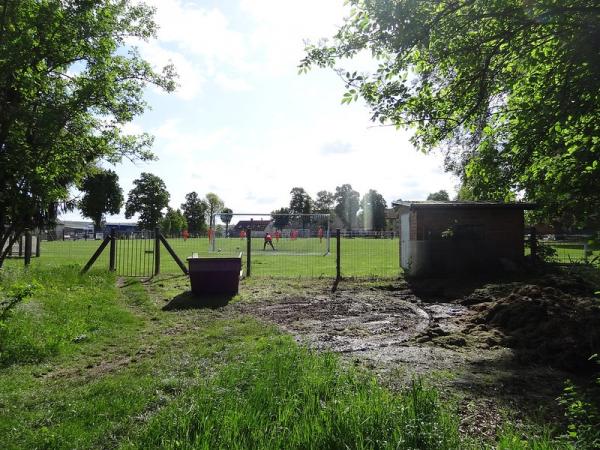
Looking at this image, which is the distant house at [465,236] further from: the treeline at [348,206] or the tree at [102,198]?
the treeline at [348,206]

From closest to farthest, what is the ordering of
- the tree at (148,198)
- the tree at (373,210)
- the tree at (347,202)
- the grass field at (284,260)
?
the grass field at (284,260)
the tree at (148,198)
the tree at (373,210)
the tree at (347,202)

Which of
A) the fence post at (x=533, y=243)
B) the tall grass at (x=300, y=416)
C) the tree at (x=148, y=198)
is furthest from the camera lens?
the tree at (x=148, y=198)

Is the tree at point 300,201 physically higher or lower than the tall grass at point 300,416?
higher

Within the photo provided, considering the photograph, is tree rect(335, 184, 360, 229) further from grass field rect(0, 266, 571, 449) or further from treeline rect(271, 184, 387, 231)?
grass field rect(0, 266, 571, 449)

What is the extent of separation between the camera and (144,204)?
111 meters

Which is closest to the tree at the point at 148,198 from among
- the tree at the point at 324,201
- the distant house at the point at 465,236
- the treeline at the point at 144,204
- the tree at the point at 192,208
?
the treeline at the point at 144,204

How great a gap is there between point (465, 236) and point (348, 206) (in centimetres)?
12928

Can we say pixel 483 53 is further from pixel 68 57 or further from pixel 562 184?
pixel 68 57

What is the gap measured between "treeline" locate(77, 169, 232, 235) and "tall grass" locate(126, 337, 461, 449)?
3416 inches

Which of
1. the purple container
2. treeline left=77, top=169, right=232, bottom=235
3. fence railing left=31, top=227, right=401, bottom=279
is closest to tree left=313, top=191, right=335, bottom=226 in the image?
treeline left=77, top=169, right=232, bottom=235

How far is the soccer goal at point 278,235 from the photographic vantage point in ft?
77.3

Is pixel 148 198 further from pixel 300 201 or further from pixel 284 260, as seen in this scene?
pixel 284 260

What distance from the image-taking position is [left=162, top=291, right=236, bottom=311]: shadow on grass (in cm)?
1060

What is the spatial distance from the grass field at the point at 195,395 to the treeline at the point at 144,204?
8378cm
